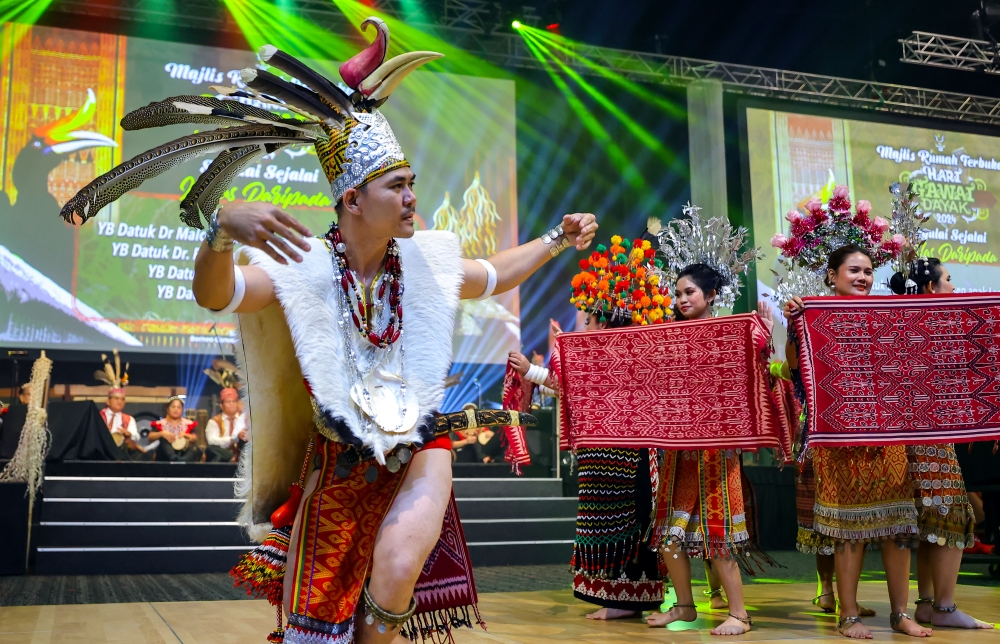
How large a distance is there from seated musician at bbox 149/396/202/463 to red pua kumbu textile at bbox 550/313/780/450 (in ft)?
16.2

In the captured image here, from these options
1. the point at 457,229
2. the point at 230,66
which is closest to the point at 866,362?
the point at 457,229

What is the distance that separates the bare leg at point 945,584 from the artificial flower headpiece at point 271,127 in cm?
277

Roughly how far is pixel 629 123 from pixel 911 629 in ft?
30.7

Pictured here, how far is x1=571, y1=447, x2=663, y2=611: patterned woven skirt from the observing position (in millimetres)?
4348

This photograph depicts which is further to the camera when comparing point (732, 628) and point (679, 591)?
point (679, 591)

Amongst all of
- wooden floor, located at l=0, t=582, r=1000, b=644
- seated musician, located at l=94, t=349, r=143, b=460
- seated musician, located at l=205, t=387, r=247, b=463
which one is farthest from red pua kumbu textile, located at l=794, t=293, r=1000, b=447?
seated musician, located at l=94, t=349, r=143, b=460

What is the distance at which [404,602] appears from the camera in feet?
6.73

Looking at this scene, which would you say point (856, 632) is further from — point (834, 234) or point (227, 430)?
point (227, 430)

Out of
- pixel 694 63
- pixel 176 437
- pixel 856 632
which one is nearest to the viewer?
pixel 856 632

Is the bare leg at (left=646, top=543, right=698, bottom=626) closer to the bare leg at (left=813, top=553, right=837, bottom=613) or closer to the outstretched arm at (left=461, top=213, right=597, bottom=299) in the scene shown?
the bare leg at (left=813, top=553, right=837, bottom=613)

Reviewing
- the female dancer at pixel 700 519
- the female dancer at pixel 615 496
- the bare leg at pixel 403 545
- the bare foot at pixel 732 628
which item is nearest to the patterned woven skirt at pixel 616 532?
the female dancer at pixel 615 496

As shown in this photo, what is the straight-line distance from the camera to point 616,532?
14.4ft

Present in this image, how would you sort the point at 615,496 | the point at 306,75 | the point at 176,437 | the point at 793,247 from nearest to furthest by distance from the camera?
the point at 306,75 < the point at 793,247 < the point at 615,496 < the point at 176,437

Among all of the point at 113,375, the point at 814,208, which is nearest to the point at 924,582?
the point at 814,208
